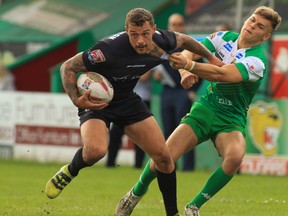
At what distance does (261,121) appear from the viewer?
1590cm

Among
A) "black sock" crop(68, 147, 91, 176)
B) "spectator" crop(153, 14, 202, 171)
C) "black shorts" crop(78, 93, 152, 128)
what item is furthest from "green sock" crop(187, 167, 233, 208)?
"spectator" crop(153, 14, 202, 171)

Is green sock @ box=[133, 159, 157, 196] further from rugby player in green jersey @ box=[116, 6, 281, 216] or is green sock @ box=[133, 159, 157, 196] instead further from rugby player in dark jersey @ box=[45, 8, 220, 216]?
rugby player in dark jersey @ box=[45, 8, 220, 216]

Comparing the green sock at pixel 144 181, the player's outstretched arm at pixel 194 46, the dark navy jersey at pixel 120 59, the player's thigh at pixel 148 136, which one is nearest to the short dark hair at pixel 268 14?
the player's outstretched arm at pixel 194 46

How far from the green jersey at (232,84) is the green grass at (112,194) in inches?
45.5

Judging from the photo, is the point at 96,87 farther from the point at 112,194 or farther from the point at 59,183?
the point at 112,194

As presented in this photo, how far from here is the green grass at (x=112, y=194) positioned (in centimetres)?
1010

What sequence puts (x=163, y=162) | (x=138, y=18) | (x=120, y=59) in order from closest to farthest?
(x=138, y=18)
(x=120, y=59)
(x=163, y=162)

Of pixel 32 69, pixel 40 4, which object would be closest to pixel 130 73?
pixel 32 69

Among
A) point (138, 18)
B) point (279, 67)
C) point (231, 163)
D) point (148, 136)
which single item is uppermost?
point (279, 67)

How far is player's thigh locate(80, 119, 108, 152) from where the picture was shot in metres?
8.66

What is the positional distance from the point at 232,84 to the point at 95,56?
1.52 metres

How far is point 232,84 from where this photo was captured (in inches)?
365

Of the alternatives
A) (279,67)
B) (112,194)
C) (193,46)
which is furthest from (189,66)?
(279,67)

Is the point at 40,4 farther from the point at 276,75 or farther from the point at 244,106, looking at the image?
the point at 244,106
